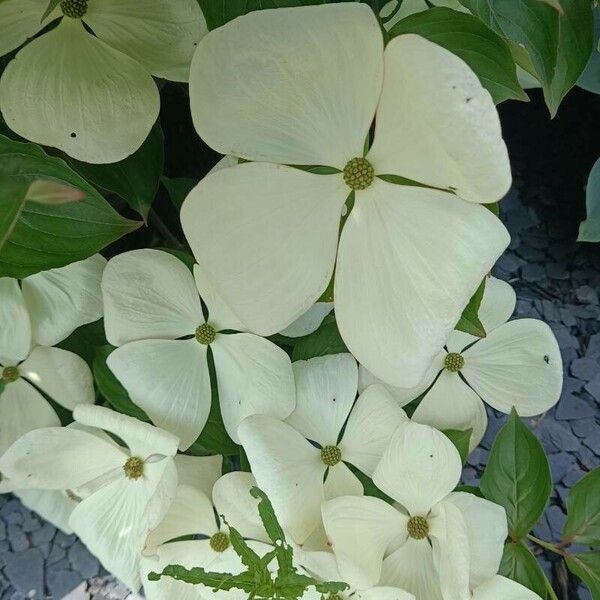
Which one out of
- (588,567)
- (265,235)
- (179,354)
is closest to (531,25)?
(265,235)

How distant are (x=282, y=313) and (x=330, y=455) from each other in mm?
145

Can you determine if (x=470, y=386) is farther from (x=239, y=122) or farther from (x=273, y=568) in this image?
(x=239, y=122)

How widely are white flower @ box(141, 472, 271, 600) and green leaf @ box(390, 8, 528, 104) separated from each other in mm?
240

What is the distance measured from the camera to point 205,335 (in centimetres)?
41

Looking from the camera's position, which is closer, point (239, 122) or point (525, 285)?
point (239, 122)

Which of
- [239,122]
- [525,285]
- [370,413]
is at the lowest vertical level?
[525,285]

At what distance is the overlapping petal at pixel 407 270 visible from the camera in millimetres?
277

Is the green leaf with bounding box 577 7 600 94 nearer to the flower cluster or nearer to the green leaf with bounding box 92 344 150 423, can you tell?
the flower cluster

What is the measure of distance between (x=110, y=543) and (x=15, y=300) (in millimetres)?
152

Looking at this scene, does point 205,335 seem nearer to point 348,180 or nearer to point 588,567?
point 348,180

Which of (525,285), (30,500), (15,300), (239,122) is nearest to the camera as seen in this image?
(239,122)

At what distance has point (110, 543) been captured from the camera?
43 centimetres

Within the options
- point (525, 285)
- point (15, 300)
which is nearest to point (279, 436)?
point (15, 300)

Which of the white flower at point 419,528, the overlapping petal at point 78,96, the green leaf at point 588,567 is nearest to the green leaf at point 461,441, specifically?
the white flower at point 419,528
